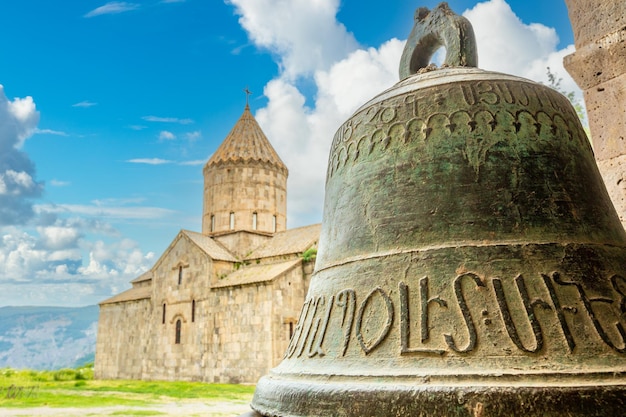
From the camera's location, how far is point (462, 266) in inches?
57.4

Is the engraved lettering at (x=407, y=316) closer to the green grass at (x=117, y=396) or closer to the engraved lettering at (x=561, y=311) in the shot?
the engraved lettering at (x=561, y=311)

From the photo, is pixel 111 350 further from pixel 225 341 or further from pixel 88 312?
pixel 88 312

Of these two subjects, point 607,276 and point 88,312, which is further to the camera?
point 88,312

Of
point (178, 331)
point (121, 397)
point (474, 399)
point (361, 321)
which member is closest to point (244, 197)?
point (178, 331)

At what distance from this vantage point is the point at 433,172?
1.68 meters

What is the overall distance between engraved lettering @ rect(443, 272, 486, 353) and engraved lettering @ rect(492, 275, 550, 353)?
0.17 feet

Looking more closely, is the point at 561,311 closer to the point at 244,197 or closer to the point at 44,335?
the point at 244,197

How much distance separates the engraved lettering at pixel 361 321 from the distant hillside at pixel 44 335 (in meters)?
149

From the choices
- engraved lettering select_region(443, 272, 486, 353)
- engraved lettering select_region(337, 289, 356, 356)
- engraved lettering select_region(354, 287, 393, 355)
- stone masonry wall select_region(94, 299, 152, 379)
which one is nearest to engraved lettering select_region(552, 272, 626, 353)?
engraved lettering select_region(443, 272, 486, 353)

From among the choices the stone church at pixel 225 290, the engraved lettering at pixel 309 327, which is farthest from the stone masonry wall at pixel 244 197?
the engraved lettering at pixel 309 327

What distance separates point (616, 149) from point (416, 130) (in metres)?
1.92

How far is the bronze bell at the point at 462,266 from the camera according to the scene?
1.23 m

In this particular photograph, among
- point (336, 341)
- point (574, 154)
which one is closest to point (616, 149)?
point (574, 154)

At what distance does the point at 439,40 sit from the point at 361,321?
140cm
